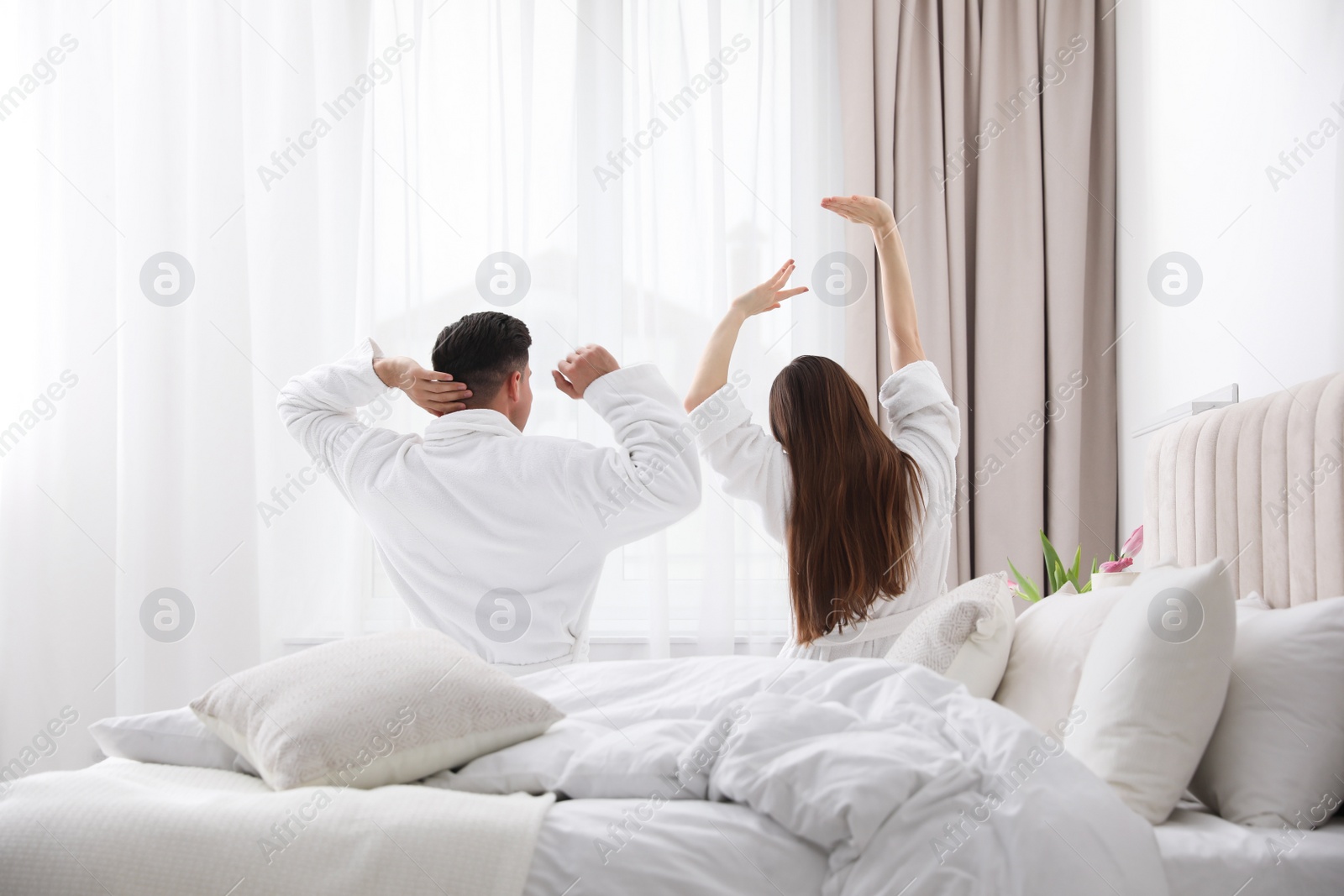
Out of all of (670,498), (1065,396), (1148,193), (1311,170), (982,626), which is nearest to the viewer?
(982,626)

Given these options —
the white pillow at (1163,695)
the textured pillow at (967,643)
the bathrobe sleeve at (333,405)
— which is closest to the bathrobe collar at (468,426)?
the bathrobe sleeve at (333,405)

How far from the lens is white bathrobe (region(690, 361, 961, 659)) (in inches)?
64.6

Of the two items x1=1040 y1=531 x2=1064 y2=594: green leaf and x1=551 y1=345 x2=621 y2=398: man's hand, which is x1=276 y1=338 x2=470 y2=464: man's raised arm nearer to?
x1=551 y1=345 x2=621 y2=398: man's hand

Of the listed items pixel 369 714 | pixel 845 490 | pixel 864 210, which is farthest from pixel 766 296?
pixel 369 714

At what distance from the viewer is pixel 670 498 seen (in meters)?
1.63

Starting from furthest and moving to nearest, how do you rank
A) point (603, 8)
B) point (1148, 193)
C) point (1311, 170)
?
1. point (603, 8)
2. point (1148, 193)
3. point (1311, 170)

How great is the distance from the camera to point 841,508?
161 cm

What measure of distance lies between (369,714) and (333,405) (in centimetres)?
98

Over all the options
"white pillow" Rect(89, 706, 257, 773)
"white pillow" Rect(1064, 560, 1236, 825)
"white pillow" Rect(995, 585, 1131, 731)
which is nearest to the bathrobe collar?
"white pillow" Rect(89, 706, 257, 773)

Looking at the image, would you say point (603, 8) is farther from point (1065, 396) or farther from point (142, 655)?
point (142, 655)

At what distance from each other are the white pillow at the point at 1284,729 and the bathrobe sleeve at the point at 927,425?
69cm

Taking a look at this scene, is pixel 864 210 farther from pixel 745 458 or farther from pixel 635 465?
pixel 635 465

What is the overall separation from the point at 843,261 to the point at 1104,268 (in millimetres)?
783

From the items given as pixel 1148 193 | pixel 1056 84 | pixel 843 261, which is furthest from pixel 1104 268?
pixel 843 261
